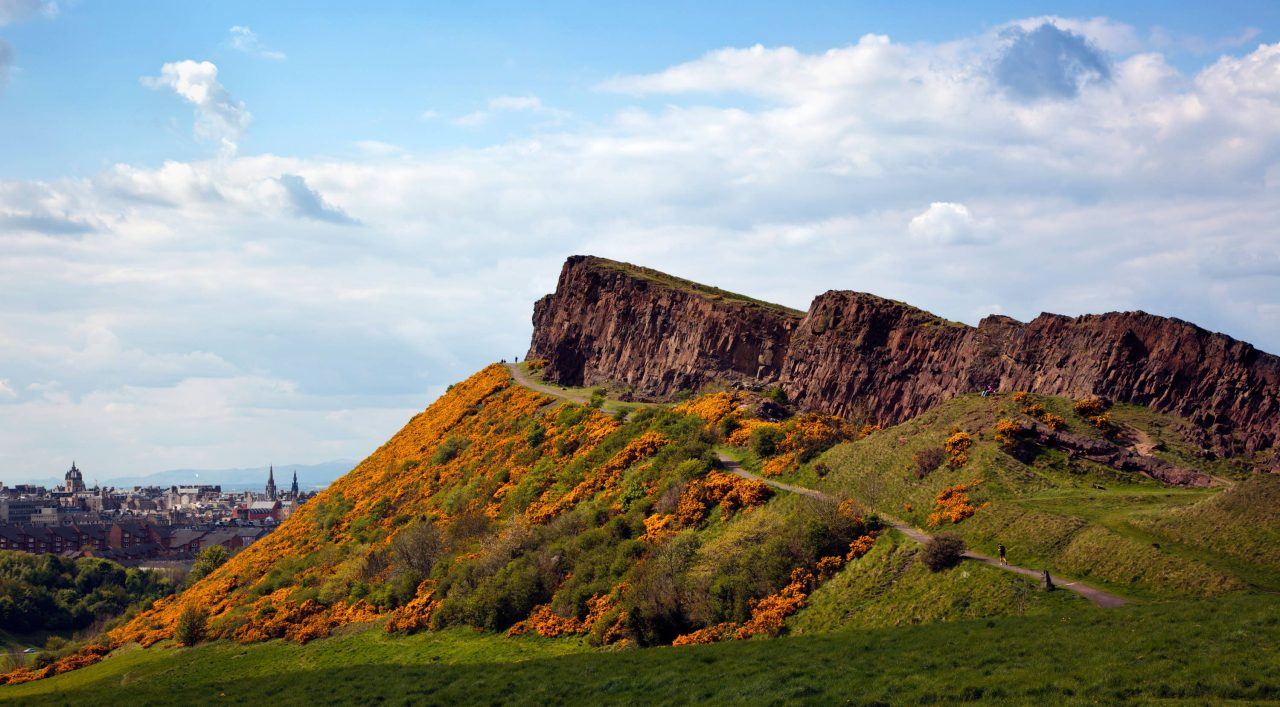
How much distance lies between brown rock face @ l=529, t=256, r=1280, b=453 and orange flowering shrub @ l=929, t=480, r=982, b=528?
1280cm

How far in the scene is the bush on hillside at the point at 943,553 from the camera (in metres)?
40.3

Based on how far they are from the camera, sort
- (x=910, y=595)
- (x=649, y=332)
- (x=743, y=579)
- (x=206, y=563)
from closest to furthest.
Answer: (x=910, y=595), (x=743, y=579), (x=649, y=332), (x=206, y=563)

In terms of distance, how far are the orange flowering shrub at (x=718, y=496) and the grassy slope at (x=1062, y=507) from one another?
343cm

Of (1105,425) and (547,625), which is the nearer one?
(547,625)

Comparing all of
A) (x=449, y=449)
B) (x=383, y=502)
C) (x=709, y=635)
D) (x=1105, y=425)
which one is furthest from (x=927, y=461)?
(x=383, y=502)

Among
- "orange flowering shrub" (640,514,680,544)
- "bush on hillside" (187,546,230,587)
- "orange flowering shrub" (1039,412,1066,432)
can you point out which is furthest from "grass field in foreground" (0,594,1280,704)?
"bush on hillside" (187,546,230,587)

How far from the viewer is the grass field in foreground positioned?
2538 centimetres

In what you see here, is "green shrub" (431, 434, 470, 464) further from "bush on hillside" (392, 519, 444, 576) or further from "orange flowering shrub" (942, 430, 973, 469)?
"orange flowering shrub" (942, 430, 973, 469)

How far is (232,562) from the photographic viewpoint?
9425 centimetres

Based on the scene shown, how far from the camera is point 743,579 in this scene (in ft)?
148

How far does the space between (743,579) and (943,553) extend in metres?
9.06

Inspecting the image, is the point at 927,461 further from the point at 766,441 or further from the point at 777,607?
the point at 777,607

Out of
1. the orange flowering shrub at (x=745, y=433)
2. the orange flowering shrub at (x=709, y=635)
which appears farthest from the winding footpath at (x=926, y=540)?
the orange flowering shrub at (x=709, y=635)

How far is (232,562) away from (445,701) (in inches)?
2596
